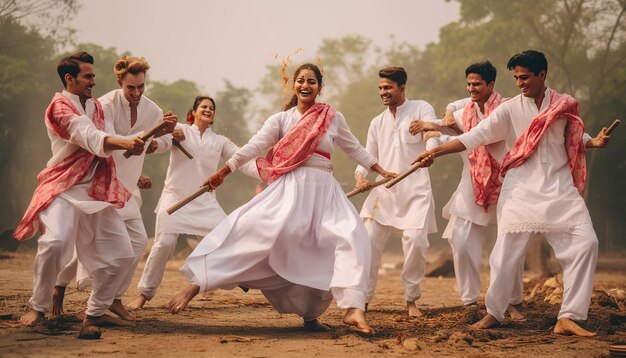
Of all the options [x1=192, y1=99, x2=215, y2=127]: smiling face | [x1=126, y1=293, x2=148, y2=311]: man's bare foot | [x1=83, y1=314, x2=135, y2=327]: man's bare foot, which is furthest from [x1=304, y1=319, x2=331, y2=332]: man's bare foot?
[x1=192, y1=99, x2=215, y2=127]: smiling face

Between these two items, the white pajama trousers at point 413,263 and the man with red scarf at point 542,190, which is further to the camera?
the white pajama trousers at point 413,263

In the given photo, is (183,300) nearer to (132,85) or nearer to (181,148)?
(132,85)

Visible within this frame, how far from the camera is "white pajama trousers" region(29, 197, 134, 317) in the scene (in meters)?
5.66

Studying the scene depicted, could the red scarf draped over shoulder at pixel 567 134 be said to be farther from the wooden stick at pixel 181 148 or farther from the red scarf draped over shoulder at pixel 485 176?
the wooden stick at pixel 181 148

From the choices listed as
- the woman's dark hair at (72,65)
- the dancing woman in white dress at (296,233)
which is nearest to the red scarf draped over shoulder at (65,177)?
the woman's dark hair at (72,65)

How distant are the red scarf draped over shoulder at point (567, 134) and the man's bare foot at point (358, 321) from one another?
6.27 ft

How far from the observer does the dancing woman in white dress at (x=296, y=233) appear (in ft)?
18.2

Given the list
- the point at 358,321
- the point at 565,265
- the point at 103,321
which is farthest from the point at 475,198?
the point at 103,321

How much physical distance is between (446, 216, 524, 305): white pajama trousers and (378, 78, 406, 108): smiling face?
146 cm

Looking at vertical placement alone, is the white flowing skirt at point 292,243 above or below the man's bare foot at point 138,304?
above

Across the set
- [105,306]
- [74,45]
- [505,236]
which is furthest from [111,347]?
[74,45]

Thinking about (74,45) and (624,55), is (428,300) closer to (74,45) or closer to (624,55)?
(624,55)

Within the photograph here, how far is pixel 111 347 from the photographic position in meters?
4.98

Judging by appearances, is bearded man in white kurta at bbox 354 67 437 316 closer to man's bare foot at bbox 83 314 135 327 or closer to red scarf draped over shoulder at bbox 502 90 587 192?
red scarf draped over shoulder at bbox 502 90 587 192
